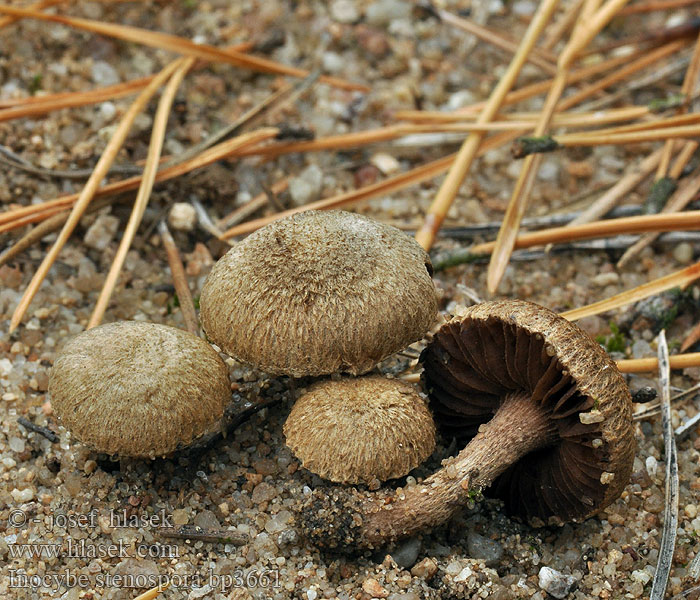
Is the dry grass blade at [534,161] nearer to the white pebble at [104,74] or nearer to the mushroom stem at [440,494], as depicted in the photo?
the mushroom stem at [440,494]

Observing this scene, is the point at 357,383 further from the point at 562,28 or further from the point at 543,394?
the point at 562,28

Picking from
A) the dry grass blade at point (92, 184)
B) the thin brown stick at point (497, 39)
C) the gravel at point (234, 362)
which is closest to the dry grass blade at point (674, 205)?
the gravel at point (234, 362)

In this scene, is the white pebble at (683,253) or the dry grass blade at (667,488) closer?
the dry grass blade at (667,488)

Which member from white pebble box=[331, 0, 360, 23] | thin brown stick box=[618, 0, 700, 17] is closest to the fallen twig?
white pebble box=[331, 0, 360, 23]

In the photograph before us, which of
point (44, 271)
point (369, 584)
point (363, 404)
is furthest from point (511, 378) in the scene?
point (44, 271)

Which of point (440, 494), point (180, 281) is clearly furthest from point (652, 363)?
point (180, 281)

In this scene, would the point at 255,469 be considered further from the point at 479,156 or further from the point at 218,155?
the point at 479,156
